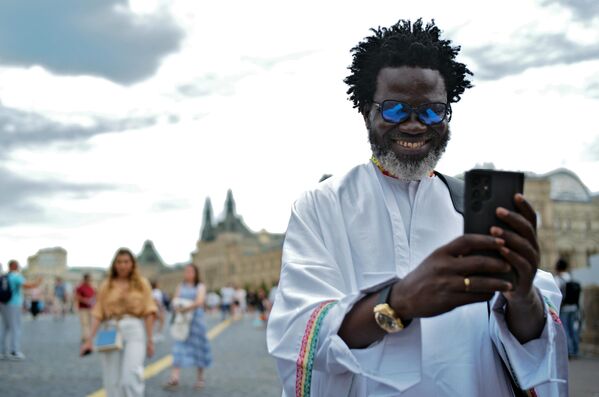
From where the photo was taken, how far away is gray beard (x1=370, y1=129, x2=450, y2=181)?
265cm

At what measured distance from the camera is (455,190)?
110 inches

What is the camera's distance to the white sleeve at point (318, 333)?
7.32 feet

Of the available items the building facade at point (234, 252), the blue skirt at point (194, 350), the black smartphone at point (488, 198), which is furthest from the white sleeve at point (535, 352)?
the building facade at point (234, 252)

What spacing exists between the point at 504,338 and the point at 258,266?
157m

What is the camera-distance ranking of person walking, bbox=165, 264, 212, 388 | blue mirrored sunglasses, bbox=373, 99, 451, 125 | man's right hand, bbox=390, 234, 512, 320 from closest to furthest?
man's right hand, bbox=390, 234, 512, 320 → blue mirrored sunglasses, bbox=373, 99, 451, 125 → person walking, bbox=165, 264, 212, 388

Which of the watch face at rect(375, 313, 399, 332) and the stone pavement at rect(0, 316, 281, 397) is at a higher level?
the watch face at rect(375, 313, 399, 332)

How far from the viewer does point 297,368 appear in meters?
2.33

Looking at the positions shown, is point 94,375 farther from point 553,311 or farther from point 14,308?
point 553,311

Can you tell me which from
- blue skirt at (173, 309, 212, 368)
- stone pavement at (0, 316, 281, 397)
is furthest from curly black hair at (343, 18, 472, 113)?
blue skirt at (173, 309, 212, 368)

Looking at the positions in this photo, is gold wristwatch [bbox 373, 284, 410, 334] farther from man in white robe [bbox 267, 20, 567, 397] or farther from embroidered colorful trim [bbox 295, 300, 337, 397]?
embroidered colorful trim [bbox 295, 300, 337, 397]

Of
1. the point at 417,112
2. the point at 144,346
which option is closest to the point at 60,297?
the point at 144,346

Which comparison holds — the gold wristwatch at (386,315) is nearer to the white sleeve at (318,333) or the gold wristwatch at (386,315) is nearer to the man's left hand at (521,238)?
the white sleeve at (318,333)

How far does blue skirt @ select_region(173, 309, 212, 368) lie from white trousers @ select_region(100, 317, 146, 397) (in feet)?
10.9

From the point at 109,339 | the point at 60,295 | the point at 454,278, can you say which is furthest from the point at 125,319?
the point at 60,295
